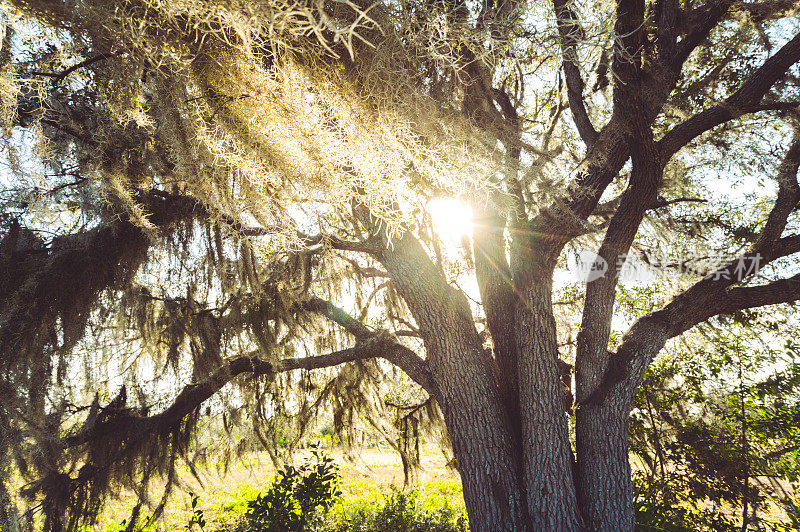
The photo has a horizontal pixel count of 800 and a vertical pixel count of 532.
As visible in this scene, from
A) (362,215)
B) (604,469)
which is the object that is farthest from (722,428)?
(362,215)

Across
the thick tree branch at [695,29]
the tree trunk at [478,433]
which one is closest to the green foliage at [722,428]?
the tree trunk at [478,433]

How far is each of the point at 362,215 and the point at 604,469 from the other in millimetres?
2864

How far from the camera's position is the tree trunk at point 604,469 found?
9.84ft

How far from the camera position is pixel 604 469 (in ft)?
10.2

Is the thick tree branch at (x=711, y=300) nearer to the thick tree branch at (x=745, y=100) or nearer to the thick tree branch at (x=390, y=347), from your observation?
the thick tree branch at (x=745, y=100)

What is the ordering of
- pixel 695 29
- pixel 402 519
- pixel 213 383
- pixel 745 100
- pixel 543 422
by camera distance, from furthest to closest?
pixel 402 519, pixel 213 383, pixel 695 29, pixel 543 422, pixel 745 100

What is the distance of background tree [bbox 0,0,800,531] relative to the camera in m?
1.71

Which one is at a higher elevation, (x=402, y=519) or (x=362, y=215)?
(x=362, y=215)

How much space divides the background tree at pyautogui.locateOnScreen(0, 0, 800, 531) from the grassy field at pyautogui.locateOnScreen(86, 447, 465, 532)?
57 centimetres

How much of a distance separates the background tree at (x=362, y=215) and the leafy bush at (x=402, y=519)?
1.62 metres

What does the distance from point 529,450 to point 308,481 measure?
2365 millimetres

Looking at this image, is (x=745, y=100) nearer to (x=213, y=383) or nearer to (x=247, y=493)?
(x=213, y=383)

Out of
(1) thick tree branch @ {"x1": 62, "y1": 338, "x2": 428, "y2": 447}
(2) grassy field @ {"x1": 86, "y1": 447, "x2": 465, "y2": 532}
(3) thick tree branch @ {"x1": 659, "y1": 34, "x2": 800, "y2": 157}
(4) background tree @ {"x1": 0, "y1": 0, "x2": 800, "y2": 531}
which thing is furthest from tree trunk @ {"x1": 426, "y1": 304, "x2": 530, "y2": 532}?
(3) thick tree branch @ {"x1": 659, "y1": 34, "x2": 800, "y2": 157}

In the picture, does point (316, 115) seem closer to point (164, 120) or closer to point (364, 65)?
point (364, 65)
